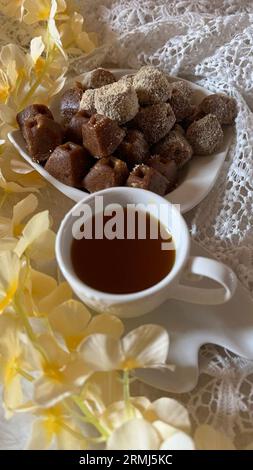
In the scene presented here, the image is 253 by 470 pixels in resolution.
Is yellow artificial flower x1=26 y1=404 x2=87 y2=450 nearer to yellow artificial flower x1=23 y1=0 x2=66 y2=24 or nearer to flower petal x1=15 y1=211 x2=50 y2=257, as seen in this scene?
flower petal x1=15 y1=211 x2=50 y2=257

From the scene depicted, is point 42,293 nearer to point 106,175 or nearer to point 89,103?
point 106,175

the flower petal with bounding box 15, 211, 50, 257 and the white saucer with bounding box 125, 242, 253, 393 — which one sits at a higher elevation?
the flower petal with bounding box 15, 211, 50, 257

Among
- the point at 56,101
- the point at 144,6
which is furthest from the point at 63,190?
the point at 144,6

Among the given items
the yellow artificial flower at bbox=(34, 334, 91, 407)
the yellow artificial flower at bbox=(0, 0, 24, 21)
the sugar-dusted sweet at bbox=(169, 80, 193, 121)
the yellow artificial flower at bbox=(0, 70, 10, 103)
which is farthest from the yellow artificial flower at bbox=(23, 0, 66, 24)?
the yellow artificial flower at bbox=(34, 334, 91, 407)

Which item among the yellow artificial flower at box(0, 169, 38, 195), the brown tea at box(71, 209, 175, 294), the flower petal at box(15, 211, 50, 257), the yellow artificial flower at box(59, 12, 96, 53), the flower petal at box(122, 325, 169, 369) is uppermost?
the yellow artificial flower at box(59, 12, 96, 53)

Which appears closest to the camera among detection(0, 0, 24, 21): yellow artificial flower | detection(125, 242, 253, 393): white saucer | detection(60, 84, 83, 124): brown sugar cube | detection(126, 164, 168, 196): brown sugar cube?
detection(125, 242, 253, 393): white saucer

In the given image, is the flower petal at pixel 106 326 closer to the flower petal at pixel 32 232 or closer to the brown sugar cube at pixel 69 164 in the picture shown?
the flower petal at pixel 32 232

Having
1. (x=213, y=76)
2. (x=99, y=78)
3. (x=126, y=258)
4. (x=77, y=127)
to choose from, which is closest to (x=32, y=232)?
(x=126, y=258)
